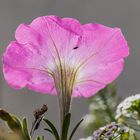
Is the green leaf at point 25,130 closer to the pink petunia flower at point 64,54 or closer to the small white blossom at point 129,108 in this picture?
the pink petunia flower at point 64,54

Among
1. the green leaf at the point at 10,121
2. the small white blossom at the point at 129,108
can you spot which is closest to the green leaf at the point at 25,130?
the green leaf at the point at 10,121

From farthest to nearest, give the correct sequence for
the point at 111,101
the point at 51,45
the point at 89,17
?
the point at 89,17 < the point at 111,101 < the point at 51,45

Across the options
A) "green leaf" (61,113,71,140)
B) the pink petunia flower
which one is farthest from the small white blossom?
"green leaf" (61,113,71,140)

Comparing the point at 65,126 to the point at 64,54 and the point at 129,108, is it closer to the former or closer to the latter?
the point at 64,54

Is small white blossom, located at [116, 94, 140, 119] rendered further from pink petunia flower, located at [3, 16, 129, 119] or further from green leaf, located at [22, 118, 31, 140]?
green leaf, located at [22, 118, 31, 140]

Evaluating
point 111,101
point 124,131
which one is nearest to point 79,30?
point 124,131

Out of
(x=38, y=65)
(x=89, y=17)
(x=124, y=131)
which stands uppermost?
(x=38, y=65)

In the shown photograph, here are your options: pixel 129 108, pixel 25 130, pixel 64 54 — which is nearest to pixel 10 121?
pixel 25 130

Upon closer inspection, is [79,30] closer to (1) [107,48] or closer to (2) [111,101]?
(1) [107,48]
